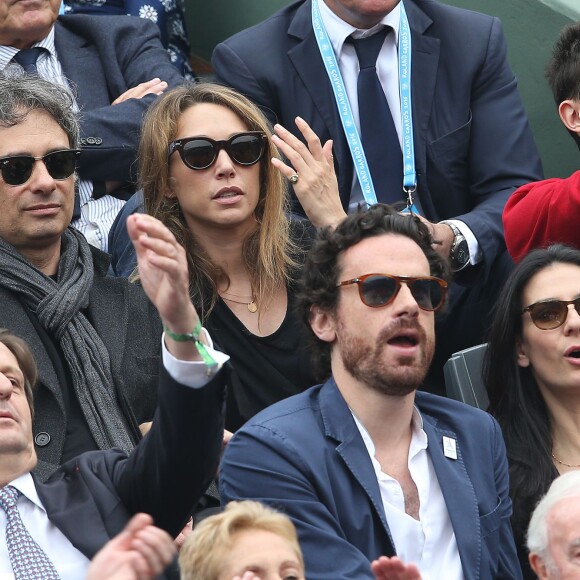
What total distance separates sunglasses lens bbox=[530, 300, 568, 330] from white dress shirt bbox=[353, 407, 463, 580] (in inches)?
33.6

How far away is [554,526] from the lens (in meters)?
3.61

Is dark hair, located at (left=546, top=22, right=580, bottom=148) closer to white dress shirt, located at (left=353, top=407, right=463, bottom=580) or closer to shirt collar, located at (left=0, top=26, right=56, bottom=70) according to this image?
white dress shirt, located at (left=353, top=407, right=463, bottom=580)

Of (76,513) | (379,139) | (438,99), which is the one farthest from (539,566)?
(438,99)

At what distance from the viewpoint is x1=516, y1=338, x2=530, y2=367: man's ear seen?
4660 mm

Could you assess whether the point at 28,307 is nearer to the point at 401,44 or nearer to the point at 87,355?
the point at 87,355

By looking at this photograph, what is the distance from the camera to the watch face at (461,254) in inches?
201

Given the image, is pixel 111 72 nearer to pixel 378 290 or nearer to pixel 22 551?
pixel 378 290

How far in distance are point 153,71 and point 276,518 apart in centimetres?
304

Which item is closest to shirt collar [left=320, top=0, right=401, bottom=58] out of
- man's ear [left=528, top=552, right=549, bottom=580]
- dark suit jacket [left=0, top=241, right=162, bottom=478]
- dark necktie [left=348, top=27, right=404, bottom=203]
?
dark necktie [left=348, top=27, right=404, bottom=203]

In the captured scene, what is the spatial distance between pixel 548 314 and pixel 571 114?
73 cm

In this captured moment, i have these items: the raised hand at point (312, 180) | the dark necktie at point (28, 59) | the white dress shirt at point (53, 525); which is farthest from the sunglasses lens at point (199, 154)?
the white dress shirt at point (53, 525)

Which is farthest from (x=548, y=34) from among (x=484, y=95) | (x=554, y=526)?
(x=554, y=526)

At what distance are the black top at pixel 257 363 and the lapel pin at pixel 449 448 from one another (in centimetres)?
73

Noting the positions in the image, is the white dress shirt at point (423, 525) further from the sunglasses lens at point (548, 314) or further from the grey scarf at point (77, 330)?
the sunglasses lens at point (548, 314)
